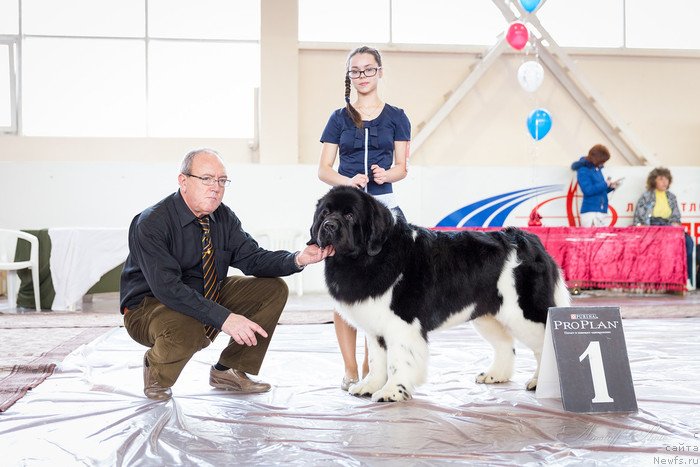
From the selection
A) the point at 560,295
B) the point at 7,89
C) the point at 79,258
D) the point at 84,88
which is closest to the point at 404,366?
the point at 560,295

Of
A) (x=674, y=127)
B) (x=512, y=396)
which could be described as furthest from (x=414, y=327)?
(x=674, y=127)

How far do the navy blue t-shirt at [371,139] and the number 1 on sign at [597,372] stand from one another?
122cm

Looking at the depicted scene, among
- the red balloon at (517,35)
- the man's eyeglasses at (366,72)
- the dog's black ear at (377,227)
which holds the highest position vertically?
the red balloon at (517,35)

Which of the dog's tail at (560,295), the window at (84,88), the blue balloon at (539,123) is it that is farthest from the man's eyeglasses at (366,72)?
the window at (84,88)

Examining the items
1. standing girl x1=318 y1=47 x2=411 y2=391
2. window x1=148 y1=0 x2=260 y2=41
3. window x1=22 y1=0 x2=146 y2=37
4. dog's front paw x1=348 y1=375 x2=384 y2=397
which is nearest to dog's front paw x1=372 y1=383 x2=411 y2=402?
dog's front paw x1=348 y1=375 x2=384 y2=397

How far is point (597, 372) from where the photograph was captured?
279 cm

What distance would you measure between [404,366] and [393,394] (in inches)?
5.1

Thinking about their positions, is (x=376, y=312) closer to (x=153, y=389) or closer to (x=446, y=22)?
(x=153, y=389)

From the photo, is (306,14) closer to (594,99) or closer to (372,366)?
(594,99)

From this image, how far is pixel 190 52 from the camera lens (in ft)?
36.3

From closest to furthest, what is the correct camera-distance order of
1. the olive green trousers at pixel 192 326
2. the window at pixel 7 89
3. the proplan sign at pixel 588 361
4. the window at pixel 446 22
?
the proplan sign at pixel 588 361 → the olive green trousers at pixel 192 326 → the window at pixel 7 89 → the window at pixel 446 22

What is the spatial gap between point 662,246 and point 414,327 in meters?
6.23

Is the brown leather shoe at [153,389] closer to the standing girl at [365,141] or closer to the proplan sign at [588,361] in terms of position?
the standing girl at [365,141]

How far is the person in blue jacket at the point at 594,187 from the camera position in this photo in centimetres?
873
